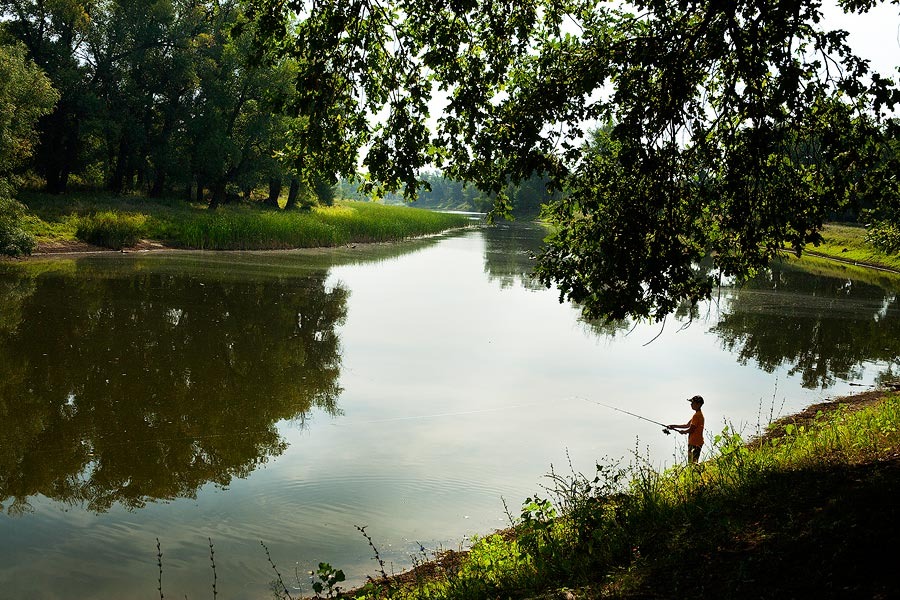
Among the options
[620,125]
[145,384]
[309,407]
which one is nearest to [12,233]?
[145,384]

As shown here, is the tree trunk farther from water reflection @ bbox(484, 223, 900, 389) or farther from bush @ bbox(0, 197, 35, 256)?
bush @ bbox(0, 197, 35, 256)

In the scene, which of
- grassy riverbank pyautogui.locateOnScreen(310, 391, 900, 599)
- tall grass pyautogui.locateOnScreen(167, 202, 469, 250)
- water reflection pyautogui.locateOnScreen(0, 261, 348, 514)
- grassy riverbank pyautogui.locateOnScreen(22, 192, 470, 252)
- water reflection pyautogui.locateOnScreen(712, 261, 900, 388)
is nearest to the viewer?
grassy riverbank pyautogui.locateOnScreen(310, 391, 900, 599)

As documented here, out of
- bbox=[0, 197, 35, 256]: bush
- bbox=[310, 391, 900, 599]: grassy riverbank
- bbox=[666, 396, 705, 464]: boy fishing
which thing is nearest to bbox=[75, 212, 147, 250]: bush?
bbox=[0, 197, 35, 256]: bush

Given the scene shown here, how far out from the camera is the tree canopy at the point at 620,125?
768 cm

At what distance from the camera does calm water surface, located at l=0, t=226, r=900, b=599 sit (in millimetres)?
7359

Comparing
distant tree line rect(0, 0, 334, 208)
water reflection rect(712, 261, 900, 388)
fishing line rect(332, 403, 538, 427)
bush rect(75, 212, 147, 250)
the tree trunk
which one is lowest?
fishing line rect(332, 403, 538, 427)

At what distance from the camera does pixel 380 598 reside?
5.52m

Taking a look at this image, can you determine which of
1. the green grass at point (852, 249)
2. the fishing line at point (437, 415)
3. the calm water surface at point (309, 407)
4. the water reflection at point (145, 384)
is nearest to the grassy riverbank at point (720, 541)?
the calm water surface at point (309, 407)

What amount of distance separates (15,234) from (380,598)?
2686 cm

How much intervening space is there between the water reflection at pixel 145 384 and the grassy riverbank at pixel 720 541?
426 cm

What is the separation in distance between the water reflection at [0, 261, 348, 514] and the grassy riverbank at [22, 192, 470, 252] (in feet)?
31.1

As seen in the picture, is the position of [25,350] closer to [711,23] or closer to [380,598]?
[380,598]

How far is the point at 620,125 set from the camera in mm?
7633

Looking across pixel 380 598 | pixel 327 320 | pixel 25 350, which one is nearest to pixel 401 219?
pixel 327 320
